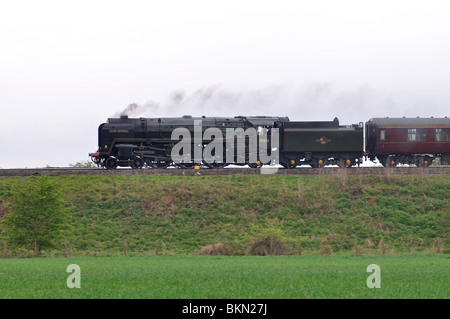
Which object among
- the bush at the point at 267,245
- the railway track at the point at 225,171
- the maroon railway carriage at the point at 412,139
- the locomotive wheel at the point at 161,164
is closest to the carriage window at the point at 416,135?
the maroon railway carriage at the point at 412,139

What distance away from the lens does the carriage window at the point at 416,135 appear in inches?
1554

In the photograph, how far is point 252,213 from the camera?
31.6 metres

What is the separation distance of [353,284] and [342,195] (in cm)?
1688

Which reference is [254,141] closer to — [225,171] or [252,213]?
[225,171]

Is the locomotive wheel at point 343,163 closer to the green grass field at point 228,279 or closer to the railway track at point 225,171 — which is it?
the railway track at point 225,171

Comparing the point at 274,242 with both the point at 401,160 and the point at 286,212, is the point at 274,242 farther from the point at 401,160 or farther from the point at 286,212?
the point at 401,160

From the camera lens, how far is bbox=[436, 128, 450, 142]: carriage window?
3959cm

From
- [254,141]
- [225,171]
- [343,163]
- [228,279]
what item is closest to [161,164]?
[225,171]

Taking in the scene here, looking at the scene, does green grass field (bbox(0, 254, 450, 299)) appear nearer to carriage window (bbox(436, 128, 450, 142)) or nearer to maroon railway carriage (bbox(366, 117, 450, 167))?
maroon railway carriage (bbox(366, 117, 450, 167))

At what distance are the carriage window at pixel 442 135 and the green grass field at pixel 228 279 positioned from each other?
17329mm

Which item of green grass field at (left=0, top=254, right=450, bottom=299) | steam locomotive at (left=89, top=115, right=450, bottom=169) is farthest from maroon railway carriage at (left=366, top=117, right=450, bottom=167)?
green grass field at (left=0, top=254, right=450, bottom=299)

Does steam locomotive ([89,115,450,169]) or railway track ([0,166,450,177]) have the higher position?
steam locomotive ([89,115,450,169])
